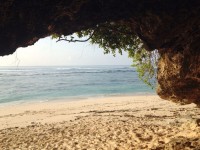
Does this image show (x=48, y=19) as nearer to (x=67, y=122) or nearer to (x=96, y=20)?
(x=96, y=20)

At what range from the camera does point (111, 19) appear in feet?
24.4

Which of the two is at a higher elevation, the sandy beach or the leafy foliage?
the leafy foliage

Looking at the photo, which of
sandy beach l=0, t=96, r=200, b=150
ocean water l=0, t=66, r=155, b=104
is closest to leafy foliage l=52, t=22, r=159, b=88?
sandy beach l=0, t=96, r=200, b=150

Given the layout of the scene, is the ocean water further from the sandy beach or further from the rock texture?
the rock texture

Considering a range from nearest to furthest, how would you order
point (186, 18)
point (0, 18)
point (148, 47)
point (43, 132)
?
point (0, 18)
point (186, 18)
point (148, 47)
point (43, 132)

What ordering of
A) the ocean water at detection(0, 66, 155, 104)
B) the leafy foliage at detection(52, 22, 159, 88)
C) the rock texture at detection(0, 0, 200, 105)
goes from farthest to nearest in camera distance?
the ocean water at detection(0, 66, 155, 104)
the leafy foliage at detection(52, 22, 159, 88)
the rock texture at detection(0, 0, 200, 105)

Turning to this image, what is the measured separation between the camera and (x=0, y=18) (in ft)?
19.0

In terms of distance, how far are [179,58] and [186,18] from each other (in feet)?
7.01

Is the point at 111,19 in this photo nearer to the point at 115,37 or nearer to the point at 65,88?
the point at 115,37

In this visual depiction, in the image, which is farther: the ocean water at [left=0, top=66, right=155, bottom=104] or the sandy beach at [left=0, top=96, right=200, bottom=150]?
the ocean water at [left=0, top=66, right=155, bottom=104]

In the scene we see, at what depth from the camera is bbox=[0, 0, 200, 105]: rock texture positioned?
19.9 ft

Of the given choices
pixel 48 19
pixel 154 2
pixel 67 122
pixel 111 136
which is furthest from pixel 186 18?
pixel 67 122

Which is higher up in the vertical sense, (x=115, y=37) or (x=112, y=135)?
(x=115, y=37)

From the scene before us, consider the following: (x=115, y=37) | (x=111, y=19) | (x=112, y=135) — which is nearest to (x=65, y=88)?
(x=112, y=135)
